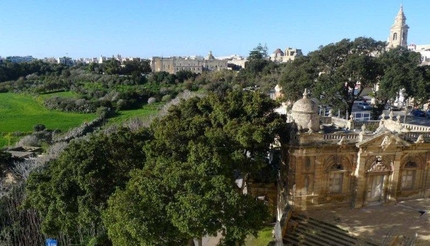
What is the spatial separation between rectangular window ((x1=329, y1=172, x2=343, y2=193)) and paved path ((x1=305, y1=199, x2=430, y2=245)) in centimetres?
121

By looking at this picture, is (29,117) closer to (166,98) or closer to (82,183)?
(166,98)

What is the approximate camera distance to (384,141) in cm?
2089

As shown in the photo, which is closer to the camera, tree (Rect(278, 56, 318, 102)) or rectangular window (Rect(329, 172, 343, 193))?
rectangular window (Rect(329, 172, 343, 193))

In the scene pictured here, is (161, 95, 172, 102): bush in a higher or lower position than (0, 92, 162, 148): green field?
higher

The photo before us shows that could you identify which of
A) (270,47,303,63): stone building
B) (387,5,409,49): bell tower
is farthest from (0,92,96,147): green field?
(270,47,303,63): stone building

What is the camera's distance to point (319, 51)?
135 ft

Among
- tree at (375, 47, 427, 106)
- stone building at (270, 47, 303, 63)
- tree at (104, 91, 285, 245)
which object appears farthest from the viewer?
stone building at (270, 47, 303, 63)

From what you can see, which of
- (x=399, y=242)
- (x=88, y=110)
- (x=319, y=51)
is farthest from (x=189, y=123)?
(x=88, y=110)

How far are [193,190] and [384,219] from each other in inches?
489

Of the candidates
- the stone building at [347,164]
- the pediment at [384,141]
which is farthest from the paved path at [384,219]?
the pediment at [384,141]

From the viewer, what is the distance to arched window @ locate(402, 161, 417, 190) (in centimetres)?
2211

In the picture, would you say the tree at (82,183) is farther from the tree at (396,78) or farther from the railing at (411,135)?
the tree at (396,78)

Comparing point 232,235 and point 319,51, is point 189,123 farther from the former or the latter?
point 319,51

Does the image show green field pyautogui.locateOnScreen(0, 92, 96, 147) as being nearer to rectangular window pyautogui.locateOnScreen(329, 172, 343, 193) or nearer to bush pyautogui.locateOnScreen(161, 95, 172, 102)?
bush pyautogui.locateOnScreen(161, 95, 172, 102)
